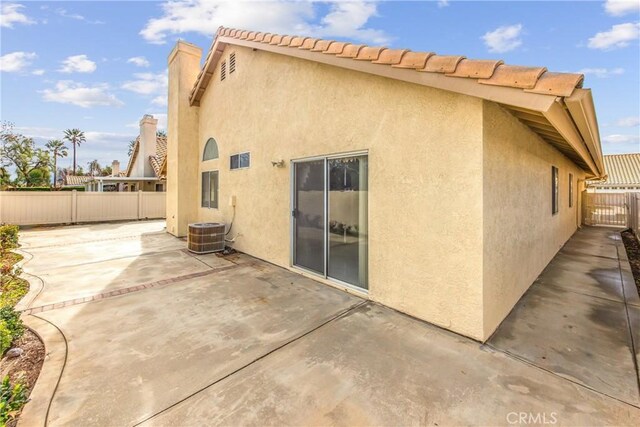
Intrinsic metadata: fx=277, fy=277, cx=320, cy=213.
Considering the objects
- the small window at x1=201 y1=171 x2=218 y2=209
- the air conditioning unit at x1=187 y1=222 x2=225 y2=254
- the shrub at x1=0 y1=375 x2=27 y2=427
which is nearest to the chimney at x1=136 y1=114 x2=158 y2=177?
the small window at x1=201 y1=171 x2=218 y2=209

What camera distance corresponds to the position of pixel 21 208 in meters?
13.4

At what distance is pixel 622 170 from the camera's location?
25.9m

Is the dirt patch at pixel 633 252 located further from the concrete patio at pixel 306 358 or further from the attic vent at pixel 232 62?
the attic vent at pixel 232 62

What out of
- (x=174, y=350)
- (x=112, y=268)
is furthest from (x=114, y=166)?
(x=174, y=350)

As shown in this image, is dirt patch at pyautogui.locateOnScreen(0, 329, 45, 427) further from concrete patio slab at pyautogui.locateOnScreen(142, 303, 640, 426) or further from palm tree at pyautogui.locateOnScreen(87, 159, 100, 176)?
palm tree at pyautogui.locateOnScreen(87, 159, 100, 176)

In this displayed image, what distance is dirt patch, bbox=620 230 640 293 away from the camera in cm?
678

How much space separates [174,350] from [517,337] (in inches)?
175

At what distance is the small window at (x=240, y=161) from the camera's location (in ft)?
26.7

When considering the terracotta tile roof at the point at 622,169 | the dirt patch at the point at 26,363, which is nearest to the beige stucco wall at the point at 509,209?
the dirt patch at the point at 26,363

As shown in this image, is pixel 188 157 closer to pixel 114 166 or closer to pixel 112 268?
pixel 112 268

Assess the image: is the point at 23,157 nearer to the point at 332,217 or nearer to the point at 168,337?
the point at 168,337

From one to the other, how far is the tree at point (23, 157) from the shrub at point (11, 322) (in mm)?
36861

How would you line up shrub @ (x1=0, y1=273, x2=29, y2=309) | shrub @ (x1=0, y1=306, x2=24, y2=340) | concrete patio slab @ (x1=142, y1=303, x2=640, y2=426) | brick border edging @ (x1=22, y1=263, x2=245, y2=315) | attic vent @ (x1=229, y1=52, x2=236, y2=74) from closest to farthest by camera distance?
concrete patio slab @ (x1=142, y1=303, x2=640, y2=426), shrub @ (x1=0, y1=306, x2=24, y2=340), brick border edging @ (x1=22, y1=263, x2=245, y2=315), shrub @ (x1=0, y1=273, x2=29, y2=309), attic vent @ (x1=229, y1=52, x2=236, y2=74)

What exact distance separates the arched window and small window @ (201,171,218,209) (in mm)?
587
